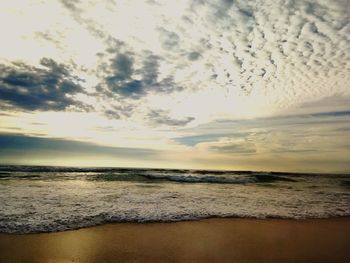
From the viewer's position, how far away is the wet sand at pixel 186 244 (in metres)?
6.98

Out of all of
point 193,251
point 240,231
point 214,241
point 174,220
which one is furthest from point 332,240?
point 174,220

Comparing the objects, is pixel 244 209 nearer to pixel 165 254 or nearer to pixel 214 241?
pixel 214 241

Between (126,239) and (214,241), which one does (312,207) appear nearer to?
(214,241)

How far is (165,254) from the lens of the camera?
720cm

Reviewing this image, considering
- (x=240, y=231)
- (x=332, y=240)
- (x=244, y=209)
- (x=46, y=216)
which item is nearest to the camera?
(x=332, y=240)

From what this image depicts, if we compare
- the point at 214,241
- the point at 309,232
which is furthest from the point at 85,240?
the point at 309,232

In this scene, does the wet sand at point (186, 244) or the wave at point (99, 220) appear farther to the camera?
the wave at point (99, 220)

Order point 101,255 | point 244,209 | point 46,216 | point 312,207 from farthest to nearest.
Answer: point 312,207 < point 244,209 < point 46,216 < point 101,255

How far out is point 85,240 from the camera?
799 centimetres

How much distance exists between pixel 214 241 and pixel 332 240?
3.20m

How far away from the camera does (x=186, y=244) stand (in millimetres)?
7906

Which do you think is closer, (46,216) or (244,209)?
(46,216)

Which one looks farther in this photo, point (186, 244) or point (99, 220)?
point (99, 220)

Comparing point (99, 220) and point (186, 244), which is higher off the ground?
point (99, 220)
